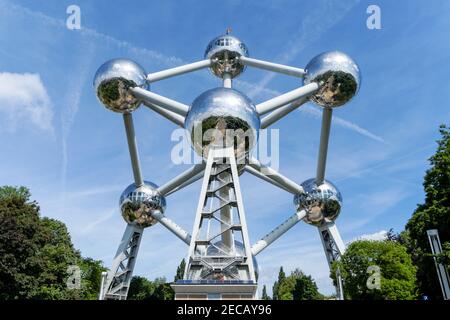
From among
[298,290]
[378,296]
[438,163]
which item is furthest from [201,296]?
[298,290]

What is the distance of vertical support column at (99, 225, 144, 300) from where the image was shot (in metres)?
21.1

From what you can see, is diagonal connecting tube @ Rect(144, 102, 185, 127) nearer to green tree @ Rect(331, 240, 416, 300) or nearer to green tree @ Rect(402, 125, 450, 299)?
green tree @ Rect(331, 240, 416, 300)

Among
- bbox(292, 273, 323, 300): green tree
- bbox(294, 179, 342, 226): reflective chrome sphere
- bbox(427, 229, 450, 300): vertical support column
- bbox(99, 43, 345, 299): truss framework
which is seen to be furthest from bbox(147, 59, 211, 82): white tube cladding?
bbox(292, 273, 323, 300): green tree

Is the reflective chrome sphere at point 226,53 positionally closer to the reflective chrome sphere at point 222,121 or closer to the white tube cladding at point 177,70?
the white tube cladding at point 177,70

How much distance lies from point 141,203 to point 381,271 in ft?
36.9

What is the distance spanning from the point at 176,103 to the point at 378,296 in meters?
11.9

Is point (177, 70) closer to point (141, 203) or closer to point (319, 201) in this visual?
point (141, 203)

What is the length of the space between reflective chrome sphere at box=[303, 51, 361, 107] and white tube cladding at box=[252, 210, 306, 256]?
17.5 ft

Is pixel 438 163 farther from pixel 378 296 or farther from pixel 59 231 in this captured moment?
A: pixel 59 231

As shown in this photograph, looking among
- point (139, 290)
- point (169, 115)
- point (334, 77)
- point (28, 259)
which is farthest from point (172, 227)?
point (139, 290)

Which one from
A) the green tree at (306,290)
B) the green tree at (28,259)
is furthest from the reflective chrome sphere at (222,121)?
the green tree at (306,290)

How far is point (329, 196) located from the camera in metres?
19.5

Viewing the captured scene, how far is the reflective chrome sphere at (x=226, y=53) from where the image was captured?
2044 centimetres

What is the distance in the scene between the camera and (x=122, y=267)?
22.1 meters
